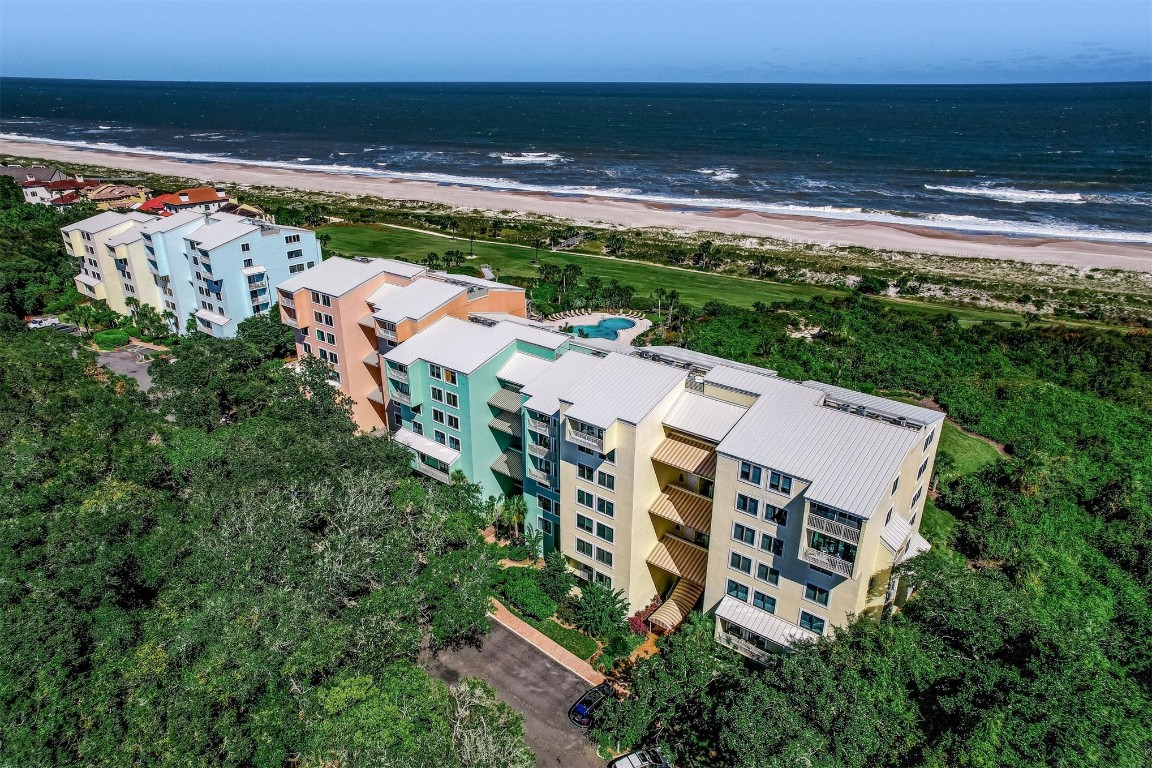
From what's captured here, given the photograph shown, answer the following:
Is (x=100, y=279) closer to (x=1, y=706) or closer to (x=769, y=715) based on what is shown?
(x=1, y=706)

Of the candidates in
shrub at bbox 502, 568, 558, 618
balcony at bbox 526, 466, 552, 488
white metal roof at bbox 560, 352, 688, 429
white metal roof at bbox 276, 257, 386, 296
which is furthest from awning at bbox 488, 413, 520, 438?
white metal roof at bbox 276, 257, 386, 296

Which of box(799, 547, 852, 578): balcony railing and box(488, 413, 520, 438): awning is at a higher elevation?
box(799, 547, 852, 578): balcony railing

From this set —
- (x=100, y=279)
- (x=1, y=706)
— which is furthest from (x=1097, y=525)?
(x=100, y=279)

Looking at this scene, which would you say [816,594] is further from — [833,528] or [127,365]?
[127,365]

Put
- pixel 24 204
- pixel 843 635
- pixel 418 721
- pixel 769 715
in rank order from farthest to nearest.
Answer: pixel 24 204 < pixel 843 635 < pixel 418 721 < pixel 769 715

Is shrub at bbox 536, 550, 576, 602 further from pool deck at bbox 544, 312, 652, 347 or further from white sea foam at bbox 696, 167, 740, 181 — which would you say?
white sea foam at bbox 696, 167, 740, 181

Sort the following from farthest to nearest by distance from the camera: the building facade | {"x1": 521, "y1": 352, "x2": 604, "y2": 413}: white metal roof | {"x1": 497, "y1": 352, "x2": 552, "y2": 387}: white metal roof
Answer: the building facade < {"x1": 497, "y1": 352, "x2": 552, "y2": 387}: white metal roof < {"x1": 521, "y1": 352, "x2": 604, "y2": 413}: white metal roof

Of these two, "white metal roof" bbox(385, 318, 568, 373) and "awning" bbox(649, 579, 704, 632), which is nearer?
"awning" bbox(649, 579, 704, 632)
